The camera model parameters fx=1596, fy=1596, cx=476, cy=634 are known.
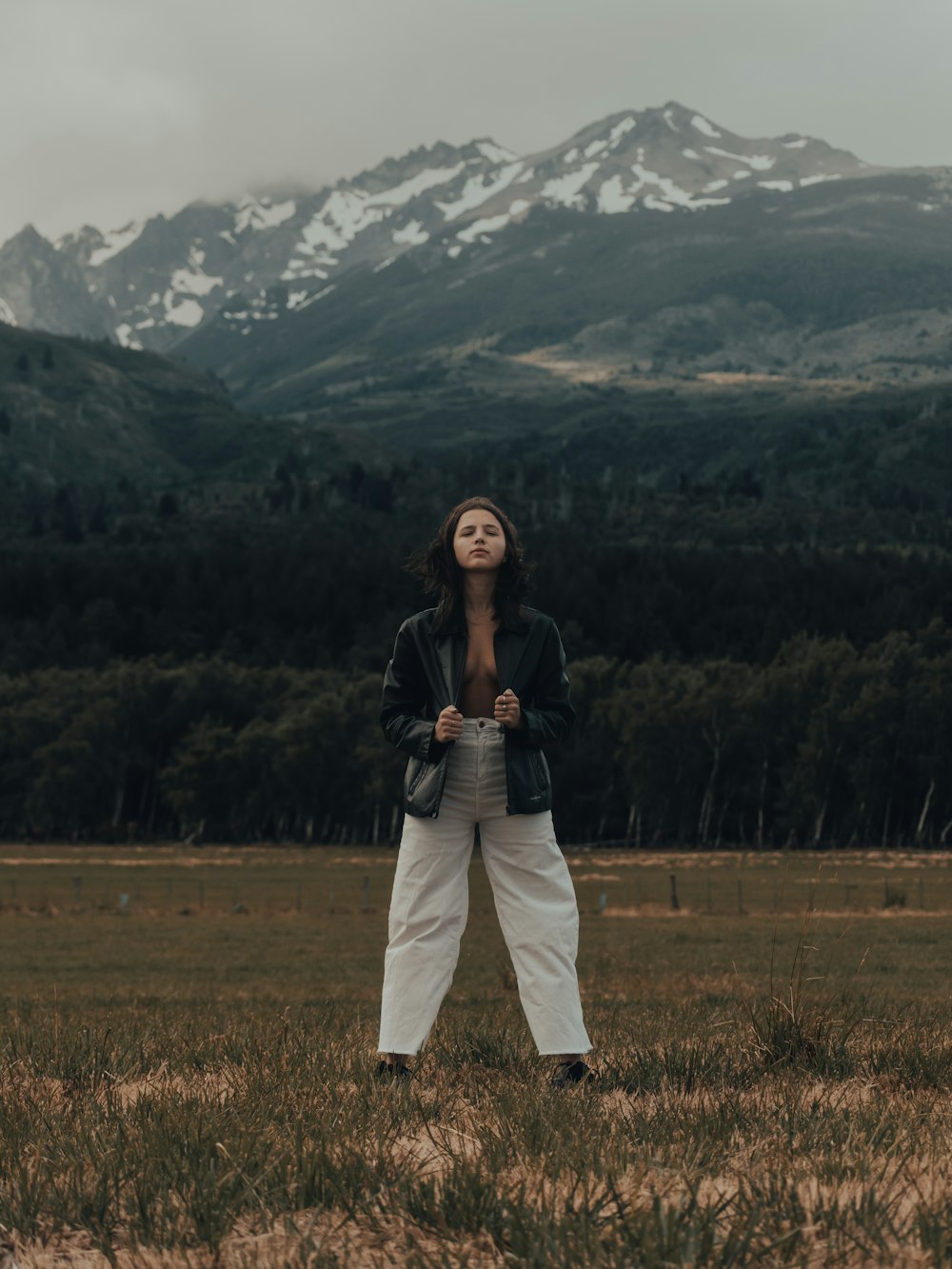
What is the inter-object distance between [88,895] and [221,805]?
227 feet

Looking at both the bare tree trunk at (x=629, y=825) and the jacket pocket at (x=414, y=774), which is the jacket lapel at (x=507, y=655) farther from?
the bare tree trunk at (x=629, y=825)

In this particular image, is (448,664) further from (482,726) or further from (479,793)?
(479,793)

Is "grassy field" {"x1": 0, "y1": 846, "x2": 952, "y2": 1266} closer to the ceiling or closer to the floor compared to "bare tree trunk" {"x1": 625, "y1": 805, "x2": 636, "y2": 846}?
closer to the ceiling

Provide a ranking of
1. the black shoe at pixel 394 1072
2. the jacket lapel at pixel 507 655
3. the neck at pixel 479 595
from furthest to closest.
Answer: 1. the neck at pixel 479 595
2. the jacket lapel at pixel 507 655
3. the black shoe at pixel 394 1072

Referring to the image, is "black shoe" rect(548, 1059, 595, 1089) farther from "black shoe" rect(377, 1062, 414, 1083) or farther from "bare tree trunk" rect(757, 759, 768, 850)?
"bare tree trunk" rect(757, 759, 768, 850)

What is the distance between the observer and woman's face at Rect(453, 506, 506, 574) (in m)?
7.95

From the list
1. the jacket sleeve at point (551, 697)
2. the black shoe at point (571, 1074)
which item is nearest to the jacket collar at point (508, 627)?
the jacket sleeve at point (551, 697)

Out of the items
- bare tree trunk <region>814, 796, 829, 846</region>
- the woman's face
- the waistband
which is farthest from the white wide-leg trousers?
bare tree trunk <region>814, 796, 829, 846</region>

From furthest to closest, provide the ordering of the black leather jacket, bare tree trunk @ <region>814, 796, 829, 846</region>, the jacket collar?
bare tree trunk @ <region>814, 796, 829, 846</region> → the jacket collar → the black leather jacket

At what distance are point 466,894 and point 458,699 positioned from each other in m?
0.95

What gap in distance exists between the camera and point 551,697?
7949mm

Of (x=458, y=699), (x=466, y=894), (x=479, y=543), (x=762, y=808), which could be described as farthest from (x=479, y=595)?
(x=762, y=808)

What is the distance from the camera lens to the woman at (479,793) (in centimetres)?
750

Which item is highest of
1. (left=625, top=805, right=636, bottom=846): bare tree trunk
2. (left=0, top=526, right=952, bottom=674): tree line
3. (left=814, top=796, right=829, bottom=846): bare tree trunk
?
(left=0, top=526, right=952, bottom=674): tree line
